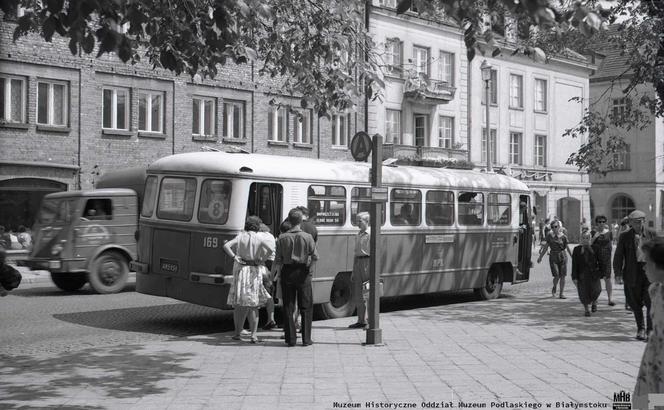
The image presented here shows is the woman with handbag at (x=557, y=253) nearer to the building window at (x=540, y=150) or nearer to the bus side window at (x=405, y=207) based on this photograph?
the bus side window at (x=405, y=207)

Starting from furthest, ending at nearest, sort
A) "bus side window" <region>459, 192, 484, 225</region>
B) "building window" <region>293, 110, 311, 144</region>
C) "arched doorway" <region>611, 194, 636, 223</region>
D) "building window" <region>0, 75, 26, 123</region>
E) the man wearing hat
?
"arched doorway" <region>611, 194, 636, 223</region>, "building window" <region>293, 110, 311, 144</region>, "building window" <region>0, 75, 26, 123</region>, "bus side window" <region>459, 192, 484, 225</region>, the man wearing hat

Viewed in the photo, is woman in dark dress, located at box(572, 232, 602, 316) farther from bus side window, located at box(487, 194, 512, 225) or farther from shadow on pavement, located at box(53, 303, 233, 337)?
shadow on pavement, located at box(53, 303, 233, 337)

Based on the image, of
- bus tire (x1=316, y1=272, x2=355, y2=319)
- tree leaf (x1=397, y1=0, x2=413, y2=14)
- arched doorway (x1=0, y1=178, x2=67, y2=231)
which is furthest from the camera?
arched doorway (x1=0, y1=178, x2=67, y2=231)

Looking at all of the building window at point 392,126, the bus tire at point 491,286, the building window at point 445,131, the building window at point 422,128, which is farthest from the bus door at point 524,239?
the building window at point 445,131

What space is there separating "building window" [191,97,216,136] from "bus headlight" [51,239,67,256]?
1426cm

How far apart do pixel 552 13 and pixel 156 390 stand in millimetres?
4866

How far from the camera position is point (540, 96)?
46.8 m

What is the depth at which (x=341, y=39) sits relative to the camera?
1178 cm

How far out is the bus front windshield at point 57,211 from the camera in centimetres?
1747

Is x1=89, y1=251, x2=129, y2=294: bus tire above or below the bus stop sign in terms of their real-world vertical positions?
below

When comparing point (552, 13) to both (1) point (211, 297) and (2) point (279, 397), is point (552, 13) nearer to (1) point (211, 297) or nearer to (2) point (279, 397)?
(2) point (279, 397)

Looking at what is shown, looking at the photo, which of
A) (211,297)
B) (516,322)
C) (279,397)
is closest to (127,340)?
(211,297)

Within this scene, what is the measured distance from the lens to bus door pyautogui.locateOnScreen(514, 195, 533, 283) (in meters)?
18.0

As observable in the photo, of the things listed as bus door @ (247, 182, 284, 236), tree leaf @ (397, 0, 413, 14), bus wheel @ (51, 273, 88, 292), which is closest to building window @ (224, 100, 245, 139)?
bus wheel @ (51, 273, 88, 292)
